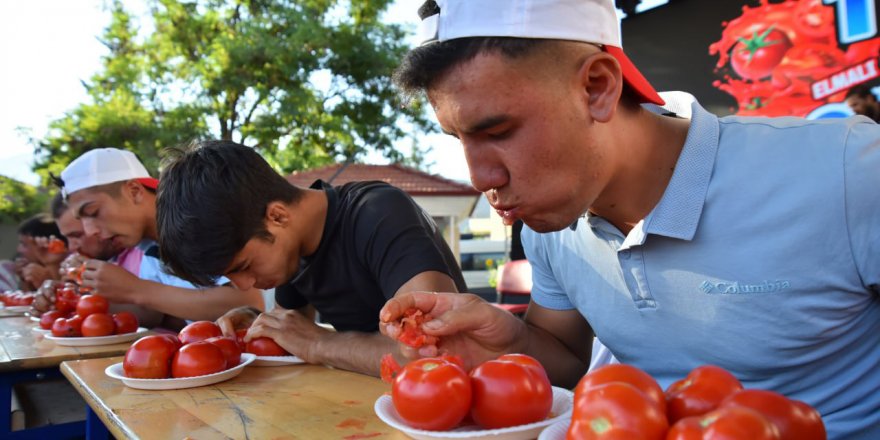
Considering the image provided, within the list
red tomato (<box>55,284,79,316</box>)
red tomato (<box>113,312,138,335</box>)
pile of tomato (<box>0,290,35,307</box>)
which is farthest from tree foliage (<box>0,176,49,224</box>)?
red tomato (<box>113,312,138,335</box>)

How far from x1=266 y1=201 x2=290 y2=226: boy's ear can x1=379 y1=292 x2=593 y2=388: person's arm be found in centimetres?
93

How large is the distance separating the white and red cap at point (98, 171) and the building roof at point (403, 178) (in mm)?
13281

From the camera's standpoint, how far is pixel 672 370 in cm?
166

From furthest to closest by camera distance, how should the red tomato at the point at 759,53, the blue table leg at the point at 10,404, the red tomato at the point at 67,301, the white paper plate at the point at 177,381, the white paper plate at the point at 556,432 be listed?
the red tomato at the point at 759,53
the red tomato at the point at 67,301
the blue table leg at the point at 10,404
the white paper plate at the point at 177,381
the white paper plate at the point at 556,432

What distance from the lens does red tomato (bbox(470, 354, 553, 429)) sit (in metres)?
1.32

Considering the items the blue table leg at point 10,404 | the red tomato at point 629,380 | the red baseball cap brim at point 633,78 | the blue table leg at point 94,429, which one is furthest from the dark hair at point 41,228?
the red tomato at point 629,380

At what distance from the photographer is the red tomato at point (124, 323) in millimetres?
3391

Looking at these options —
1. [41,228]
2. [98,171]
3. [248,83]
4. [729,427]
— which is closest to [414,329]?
[729,427]

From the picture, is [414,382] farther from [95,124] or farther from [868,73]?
[95,124]

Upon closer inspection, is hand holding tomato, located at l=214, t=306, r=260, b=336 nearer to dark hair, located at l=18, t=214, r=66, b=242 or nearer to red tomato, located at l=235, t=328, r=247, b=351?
red tomato, located at l=235, t=328, r=247, b=351

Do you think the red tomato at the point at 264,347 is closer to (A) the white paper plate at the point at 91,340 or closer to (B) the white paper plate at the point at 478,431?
(B) the white paper plate at the point at 478,431

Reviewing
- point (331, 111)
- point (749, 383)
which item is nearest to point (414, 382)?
point (749, 383)

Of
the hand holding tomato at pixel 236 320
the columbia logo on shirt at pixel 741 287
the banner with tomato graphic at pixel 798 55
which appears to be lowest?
the hand holding tomato at pixel 236 320

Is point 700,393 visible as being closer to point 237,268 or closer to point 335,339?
point 335,339
